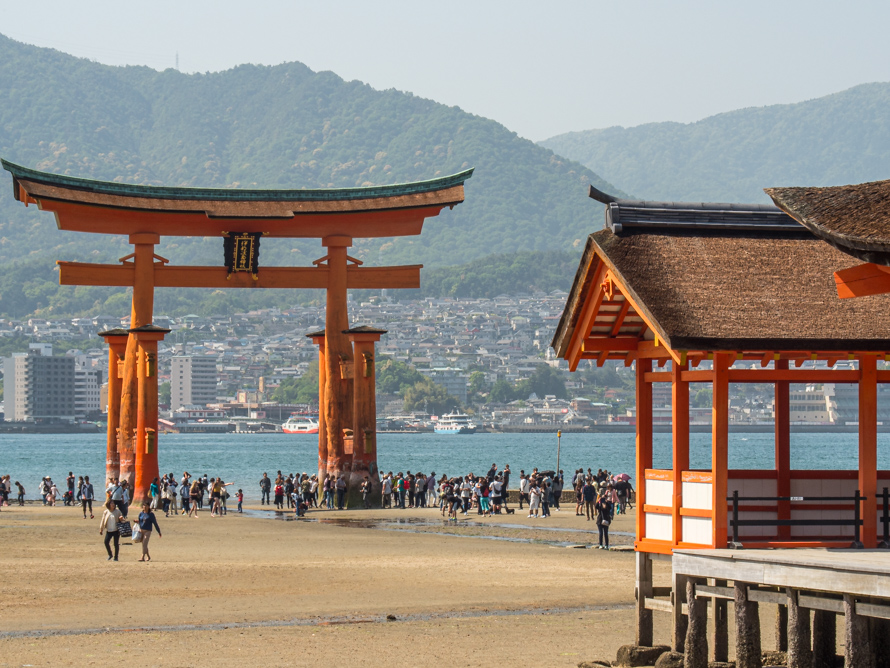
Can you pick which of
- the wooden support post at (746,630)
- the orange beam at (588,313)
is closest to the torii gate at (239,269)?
the orange beam at (588,313)

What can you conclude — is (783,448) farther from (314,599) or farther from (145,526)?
(145,526)

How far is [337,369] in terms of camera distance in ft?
136

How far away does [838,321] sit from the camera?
14.0m

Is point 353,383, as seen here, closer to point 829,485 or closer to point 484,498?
point 484,498

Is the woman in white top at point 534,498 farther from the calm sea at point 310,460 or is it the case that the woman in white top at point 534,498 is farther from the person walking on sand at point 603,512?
the calm sea at point 310,460

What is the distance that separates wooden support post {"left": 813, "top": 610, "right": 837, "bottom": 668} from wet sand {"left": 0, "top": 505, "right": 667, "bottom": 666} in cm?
339

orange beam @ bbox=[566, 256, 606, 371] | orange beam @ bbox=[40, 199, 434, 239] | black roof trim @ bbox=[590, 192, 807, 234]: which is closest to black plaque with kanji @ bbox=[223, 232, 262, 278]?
orange beam @ bbox=[40, 199, 434, 239]

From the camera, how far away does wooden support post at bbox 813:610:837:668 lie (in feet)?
39.0

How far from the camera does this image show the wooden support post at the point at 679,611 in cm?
1323

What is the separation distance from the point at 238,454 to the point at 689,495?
13928cm

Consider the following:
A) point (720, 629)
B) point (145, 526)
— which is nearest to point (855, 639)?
point (720, 629)

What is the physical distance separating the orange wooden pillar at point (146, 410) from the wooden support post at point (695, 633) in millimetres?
28096

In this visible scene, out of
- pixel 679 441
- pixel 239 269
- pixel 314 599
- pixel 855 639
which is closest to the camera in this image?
pixel 855 639

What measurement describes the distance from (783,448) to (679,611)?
132 inches
